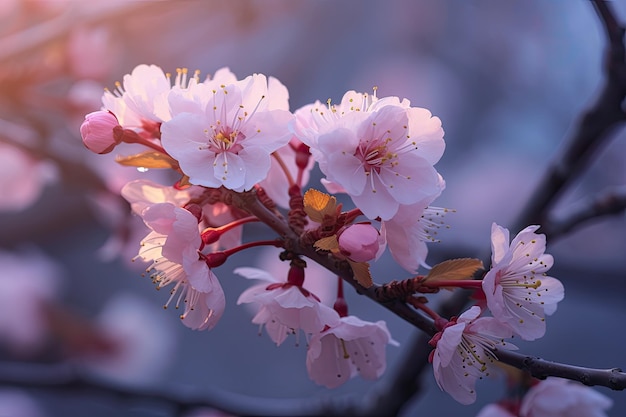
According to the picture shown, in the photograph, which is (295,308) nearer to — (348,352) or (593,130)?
(348,352)

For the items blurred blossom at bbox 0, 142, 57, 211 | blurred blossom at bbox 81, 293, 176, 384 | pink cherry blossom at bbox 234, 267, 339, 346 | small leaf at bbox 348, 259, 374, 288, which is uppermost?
small leaf at bbox 348, 259, 374, 288

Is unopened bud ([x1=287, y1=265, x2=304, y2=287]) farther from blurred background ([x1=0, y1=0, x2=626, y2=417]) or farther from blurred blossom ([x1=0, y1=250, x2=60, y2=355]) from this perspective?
blurred blossom ([x1=0, y1=250, x2=60, y2=355])

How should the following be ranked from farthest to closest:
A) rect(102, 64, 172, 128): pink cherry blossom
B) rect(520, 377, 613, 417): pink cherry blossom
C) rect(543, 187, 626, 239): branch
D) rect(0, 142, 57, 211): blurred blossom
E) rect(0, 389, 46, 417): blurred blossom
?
rect(0, 389, 46, 417): blurred blossom < rect(0, 142, 57, 211): blurred blossom < rect(543, 187, 626, 239): branch < rect(520, 377, 613, 417): pink cherry blossom < rect(102, 64, 172, 128): pink cherry blossom

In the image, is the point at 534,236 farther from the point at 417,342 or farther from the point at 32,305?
the point at 32,305

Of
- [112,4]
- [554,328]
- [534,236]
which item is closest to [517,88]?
[554,328]

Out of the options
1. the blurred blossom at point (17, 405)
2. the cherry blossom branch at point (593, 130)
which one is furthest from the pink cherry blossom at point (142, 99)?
the blurred blossom at point (17, 405)

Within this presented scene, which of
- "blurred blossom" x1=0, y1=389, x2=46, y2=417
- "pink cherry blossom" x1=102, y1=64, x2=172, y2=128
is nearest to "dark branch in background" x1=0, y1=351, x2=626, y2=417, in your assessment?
Answer: "pink cherry blossom" x1=102, y1=64, x2=172, y2=128

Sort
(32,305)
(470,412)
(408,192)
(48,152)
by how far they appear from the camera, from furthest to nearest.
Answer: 1. (470,412)
2. (32,305)
3. (48,152)
4. (408,192)
